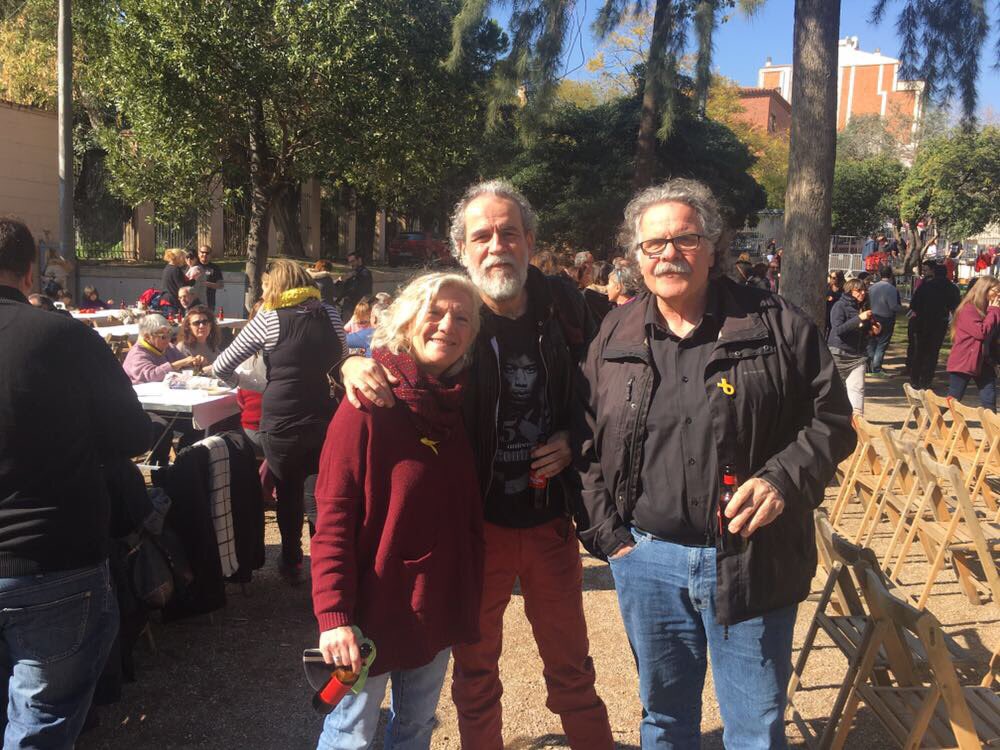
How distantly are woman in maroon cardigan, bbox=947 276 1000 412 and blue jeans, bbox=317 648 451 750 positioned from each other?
7.55 metres

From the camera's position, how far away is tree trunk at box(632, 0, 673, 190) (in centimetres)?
1056

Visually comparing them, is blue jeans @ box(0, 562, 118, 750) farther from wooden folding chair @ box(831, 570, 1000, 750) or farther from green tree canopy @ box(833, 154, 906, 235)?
green tree canopy @ box(833, 154, 906, 235)

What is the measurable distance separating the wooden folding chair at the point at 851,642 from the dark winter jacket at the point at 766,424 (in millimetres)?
823

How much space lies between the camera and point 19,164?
20.4 m

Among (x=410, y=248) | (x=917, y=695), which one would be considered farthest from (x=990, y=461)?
(x=410, y=248)

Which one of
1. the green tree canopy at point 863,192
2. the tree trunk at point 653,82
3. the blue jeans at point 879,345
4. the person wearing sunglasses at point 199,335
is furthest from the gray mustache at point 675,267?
the green tree canopy at point 863,192

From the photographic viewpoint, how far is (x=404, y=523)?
2.02m

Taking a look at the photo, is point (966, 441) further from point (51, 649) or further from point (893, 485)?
point (51, 649)

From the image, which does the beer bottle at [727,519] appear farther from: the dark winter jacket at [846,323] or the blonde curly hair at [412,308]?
the dark winter jacket at [846,323]

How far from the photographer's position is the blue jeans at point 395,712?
2045 millimetres

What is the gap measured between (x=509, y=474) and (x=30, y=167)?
2244 centimetres

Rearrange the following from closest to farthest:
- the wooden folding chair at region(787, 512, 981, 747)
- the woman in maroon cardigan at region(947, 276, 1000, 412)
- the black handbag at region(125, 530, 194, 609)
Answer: the wooden folding chair at region(787, 512, 981, 747) < the black handbag at region(125, 530, 194, 609) < the woman in maroon cardigan at region(947, 276, 1000, 412)

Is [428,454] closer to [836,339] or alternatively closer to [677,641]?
[677,641]

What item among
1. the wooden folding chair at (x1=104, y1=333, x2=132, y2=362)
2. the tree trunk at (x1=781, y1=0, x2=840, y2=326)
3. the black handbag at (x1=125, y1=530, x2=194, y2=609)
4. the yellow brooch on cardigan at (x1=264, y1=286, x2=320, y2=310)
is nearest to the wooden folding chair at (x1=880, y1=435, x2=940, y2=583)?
the tree trunk at (x1=781, y1=0, x2=840, y2=326)
